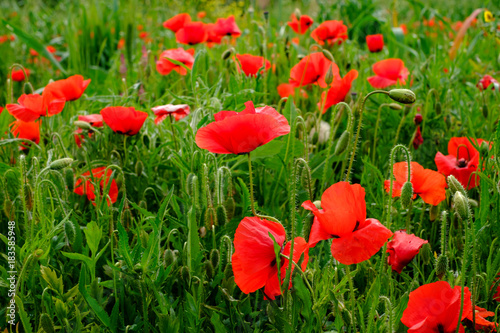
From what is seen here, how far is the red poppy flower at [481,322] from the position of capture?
100 cm

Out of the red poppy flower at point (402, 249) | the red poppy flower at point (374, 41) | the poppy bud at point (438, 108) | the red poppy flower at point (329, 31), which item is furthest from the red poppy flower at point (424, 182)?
the red poppy flower at point (374, 41)

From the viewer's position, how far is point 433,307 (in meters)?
0.94

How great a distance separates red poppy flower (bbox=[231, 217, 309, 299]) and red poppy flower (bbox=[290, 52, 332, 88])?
3.07 ft

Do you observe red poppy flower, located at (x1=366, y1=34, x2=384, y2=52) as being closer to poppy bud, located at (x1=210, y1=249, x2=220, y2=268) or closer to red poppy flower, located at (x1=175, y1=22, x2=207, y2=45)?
red poppy flower, located at (x1=175, y1=22, x2=207, y2=45)

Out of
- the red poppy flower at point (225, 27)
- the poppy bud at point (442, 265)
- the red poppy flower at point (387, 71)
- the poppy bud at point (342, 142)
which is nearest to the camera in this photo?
the poppy bud at point (442, 265)

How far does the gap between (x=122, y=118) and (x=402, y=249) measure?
906 mm

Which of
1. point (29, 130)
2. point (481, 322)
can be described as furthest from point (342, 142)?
point (29, 130)

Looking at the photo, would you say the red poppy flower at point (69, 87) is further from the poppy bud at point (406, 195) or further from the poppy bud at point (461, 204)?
the poppy bud at point (461, 204)

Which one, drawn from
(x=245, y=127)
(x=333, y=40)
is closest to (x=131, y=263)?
(x=245, y=127)

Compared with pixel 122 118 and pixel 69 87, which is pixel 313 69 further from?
pixel 69 87

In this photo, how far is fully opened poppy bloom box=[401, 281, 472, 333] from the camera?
934 millimetres

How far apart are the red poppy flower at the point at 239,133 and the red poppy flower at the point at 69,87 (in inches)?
34.1

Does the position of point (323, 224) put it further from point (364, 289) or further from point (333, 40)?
point (333, 40)

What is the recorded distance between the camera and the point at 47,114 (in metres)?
1.57
